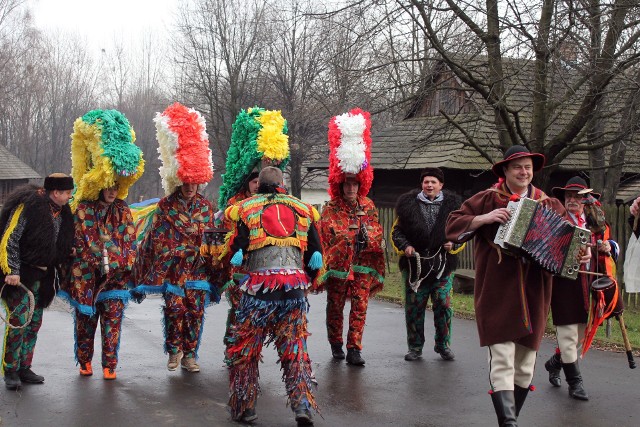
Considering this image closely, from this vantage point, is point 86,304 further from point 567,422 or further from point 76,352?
point 567,422

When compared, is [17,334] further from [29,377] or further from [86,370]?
[86,370]

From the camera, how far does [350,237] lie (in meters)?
8.23

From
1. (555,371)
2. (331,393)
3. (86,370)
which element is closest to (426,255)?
(555,371)

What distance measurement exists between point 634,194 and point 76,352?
16.3 meters

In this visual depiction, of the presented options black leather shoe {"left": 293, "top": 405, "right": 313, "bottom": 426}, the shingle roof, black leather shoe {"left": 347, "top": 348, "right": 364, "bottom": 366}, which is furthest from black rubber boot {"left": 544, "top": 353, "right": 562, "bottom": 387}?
the shingle roof

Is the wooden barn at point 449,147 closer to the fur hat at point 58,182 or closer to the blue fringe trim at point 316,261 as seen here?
the blue fringe trim at point 316,261

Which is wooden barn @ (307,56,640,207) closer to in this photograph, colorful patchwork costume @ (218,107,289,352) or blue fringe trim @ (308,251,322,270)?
colorful patchwork costume @ (218,107,289,352)

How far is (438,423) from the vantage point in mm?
6109

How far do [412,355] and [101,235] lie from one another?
3386 millimetres

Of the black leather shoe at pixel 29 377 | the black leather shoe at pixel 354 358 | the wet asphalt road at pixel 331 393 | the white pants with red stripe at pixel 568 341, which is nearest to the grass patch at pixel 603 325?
the wet asphalt road at pixel 331 393

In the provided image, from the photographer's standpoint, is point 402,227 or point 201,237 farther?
point 402,227

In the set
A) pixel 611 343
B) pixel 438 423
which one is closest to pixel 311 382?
pixel 438 423

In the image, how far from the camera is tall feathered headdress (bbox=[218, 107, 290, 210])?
7.88m

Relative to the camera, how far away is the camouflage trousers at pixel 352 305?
8.20 metres
